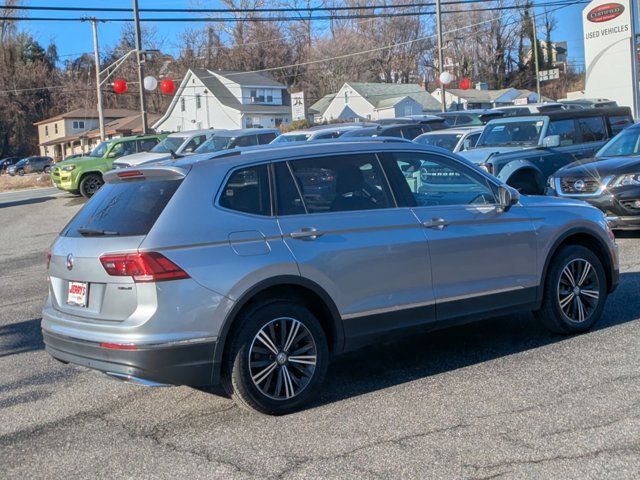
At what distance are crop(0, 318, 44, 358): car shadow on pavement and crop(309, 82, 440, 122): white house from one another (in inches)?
2260

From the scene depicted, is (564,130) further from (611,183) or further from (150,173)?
(150,173)

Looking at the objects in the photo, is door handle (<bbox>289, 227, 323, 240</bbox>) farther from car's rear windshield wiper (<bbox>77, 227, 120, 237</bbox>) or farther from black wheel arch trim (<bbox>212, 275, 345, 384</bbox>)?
car's rear windshield wiper (<bbox>77, 227, 120, 237</bbox>)

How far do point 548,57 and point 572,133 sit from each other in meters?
71.4

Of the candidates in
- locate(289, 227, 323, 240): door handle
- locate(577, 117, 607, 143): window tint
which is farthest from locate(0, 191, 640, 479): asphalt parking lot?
locate(577, 117, 607, 143): window tint

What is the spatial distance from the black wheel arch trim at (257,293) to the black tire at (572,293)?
217 cm

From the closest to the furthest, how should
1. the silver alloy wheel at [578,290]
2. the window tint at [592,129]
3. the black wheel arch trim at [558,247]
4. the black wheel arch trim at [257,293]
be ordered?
the black wheel arch trim at [257,293], the black wheel arch trim at [558,247], the silver alloy wheel at [578,290], the window tint at [592,129]

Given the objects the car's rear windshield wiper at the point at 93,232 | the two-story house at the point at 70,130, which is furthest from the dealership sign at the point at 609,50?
the two-story house at the point at 70,130

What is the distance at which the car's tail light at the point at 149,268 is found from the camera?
4.87 meters

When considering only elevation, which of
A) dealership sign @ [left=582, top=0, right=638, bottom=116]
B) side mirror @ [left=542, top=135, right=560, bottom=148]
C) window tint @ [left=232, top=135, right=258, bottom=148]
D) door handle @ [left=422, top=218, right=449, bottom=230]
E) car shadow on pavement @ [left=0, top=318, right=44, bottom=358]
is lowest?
car shadow on pavement @ [left=0, top=318, right=44, bottom=358]

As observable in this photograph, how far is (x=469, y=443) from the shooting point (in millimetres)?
4664

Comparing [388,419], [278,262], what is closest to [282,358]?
[278,262]

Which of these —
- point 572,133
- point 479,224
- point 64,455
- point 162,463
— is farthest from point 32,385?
point 572,133

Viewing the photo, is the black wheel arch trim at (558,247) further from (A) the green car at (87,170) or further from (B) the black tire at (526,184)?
(A) the green car at (87,170)

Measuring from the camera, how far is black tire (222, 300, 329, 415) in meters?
5.17
